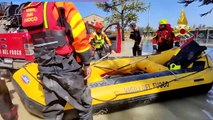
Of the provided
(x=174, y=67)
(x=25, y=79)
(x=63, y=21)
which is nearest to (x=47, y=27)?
(x=63, y=21)

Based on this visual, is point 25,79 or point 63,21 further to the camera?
point 25,79

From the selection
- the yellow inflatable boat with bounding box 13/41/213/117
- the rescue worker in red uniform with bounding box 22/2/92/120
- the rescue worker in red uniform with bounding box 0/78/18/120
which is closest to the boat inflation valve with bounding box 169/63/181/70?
the yellow inflatable boat with bounding box 13/41/213/117

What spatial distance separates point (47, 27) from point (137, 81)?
220 cm

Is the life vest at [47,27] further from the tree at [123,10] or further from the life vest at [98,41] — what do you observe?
the tree at [123,10]

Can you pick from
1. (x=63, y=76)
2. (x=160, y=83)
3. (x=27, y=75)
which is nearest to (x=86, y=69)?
(x=63, y=76)

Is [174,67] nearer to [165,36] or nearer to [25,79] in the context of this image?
[165,36]

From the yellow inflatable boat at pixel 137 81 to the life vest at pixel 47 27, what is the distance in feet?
3.27

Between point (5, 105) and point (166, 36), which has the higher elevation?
point (166, 36)

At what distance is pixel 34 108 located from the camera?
3.36 metres

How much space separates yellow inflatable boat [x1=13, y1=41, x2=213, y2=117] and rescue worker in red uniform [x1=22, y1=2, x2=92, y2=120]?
846 millimetres

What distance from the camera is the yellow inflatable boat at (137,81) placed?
3534 mm

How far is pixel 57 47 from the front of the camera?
7.17 ft

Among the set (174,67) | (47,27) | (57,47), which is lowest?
(174,67)

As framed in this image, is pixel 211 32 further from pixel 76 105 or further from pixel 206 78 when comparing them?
pixel 76 105
